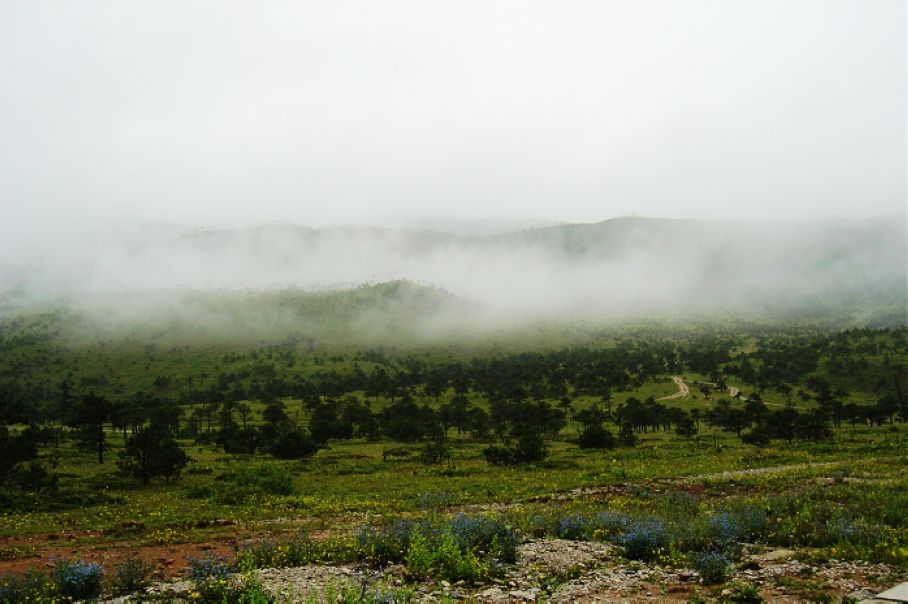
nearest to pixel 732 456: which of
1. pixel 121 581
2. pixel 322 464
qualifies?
pixel 322 464

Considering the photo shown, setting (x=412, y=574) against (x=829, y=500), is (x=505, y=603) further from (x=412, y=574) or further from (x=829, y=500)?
(x=829, y=500)

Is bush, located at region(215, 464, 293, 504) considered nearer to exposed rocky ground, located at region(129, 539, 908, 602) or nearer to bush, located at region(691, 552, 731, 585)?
exposed rocky ground, located at region(129, 539, 908, 602)

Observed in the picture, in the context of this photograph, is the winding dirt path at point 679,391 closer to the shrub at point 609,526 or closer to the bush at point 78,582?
the shrub at point 609,526

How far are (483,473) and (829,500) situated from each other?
25.3 m

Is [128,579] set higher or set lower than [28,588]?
lower

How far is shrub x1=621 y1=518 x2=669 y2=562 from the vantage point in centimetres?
1636

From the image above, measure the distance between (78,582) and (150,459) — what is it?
30.8 m

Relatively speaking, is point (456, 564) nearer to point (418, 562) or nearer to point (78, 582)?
point (418, 562)

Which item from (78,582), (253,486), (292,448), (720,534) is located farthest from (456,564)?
(292,448)

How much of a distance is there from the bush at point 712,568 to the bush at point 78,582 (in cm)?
1652

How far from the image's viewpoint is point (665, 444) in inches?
2399

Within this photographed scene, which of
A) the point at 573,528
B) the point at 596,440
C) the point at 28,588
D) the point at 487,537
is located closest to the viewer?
the point at 28,588

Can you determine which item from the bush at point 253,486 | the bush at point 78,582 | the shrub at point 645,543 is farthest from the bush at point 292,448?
the shrub at point 645,543

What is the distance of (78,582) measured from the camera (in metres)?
13.8
